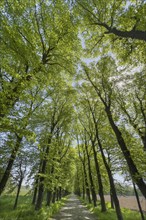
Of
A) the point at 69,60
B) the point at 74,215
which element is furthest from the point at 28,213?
the point at 69,60

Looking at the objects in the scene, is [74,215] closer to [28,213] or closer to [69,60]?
[28,213]

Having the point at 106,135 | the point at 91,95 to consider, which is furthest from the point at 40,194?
the point at 91,95

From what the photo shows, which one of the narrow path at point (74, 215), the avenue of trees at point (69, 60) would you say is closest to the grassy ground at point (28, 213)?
the narrow path at point (74, 215)

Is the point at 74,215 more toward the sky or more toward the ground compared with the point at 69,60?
more toward the ground

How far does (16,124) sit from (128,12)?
22.5ft

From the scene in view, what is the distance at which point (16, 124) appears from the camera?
5.54 m

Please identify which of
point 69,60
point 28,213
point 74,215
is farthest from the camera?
point 74,215

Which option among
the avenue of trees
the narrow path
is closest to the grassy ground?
the narrow path

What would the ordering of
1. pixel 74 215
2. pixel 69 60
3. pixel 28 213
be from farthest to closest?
pixel 74 215, pixel 28 213, pixel 69 60

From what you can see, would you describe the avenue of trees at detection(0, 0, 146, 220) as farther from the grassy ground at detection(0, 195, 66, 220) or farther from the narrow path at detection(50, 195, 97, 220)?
the narrow path at detection(50, 195, 97, 220)

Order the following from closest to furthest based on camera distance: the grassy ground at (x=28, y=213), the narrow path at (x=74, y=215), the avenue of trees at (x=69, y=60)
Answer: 1. the avenue of trees at (x=69, y=60)
2. the grassy ground at (x=28, y=213)
3. the narrow path at (x=74, y=215)

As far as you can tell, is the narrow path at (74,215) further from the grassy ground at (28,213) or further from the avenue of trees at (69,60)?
the avenue of trees at (69,60)

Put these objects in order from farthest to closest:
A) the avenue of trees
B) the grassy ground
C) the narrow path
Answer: the narrow path → the grassy ground → the avenue of trees

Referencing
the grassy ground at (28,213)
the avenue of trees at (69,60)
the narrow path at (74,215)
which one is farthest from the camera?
the narrow path at (74,215)
